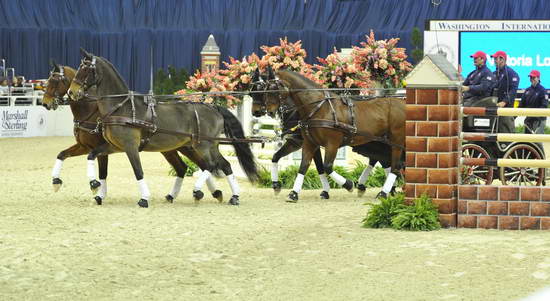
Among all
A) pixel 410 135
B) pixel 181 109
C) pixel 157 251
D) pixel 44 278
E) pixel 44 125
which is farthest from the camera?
pixel 44 125

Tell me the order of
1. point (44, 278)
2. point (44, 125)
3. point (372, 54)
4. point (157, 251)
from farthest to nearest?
1. point (44, 125)
2. point (372, 54)
3. point (157, 251)
4. point (44, 278)

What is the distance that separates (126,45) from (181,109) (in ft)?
71.8

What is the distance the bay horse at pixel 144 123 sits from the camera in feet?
37.0

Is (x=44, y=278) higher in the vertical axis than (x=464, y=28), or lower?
lower

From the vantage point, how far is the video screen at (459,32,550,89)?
2716 centimetres

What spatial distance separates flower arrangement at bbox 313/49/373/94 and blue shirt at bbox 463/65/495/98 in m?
2.11

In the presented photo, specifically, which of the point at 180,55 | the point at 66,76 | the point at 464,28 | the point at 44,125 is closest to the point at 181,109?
the point at 66,76

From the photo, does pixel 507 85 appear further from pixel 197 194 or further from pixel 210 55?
pixel 210 55

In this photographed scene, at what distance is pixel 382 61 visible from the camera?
13.9m

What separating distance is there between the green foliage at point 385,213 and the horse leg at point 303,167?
225cm

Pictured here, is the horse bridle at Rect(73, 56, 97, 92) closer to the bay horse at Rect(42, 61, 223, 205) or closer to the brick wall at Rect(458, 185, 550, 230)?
the bay horse at Rect(42, 61, 223, 205)

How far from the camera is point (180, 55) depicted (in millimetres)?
33344

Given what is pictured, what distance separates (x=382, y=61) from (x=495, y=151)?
7.93 ft

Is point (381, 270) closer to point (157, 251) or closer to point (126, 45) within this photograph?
point (157, 251)
